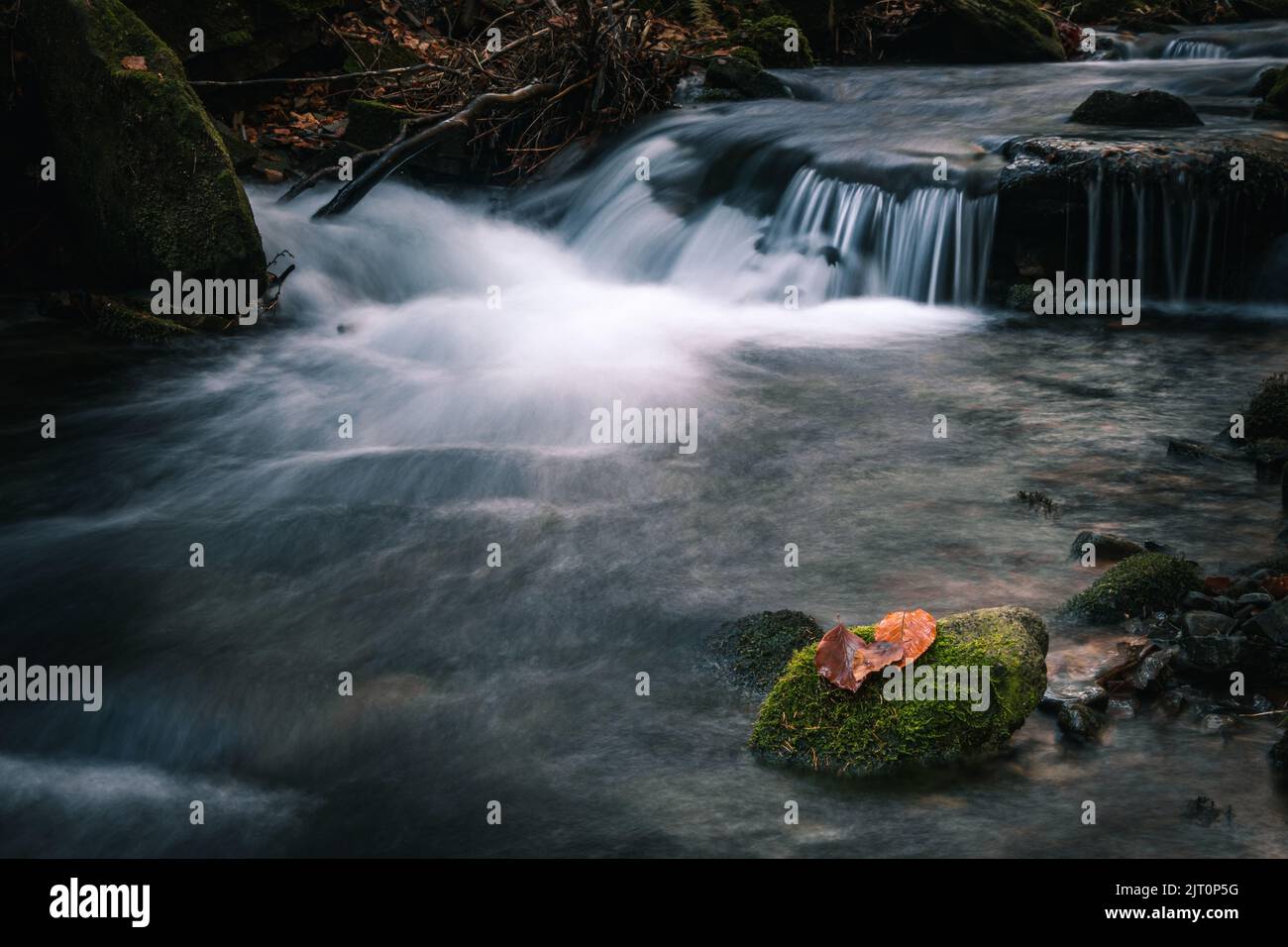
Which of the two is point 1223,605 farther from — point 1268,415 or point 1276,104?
point 1276,104

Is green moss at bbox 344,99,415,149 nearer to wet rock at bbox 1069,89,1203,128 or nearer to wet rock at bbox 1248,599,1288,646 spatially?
wet rock at bbox 1069,89,1203,128

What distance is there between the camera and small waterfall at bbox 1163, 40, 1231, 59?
15.3 m

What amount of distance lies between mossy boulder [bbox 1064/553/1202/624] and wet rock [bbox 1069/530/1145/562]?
37 cm

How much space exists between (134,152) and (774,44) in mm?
8882

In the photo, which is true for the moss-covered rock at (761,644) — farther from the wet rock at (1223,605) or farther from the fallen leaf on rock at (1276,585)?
the fallen leaf on rock at (1276,585)

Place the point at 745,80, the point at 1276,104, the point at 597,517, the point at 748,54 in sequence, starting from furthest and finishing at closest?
1. the point at 748,54
2. the point at 745,80
3. the point at 1276,104
4. the point at 597,517

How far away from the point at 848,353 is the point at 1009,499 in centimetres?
311

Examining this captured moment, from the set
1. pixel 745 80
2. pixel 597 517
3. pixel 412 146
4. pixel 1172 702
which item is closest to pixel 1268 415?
pixel 1172 702

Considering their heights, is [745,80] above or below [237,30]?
below

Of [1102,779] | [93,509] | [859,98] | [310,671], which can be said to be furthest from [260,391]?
[859,98]

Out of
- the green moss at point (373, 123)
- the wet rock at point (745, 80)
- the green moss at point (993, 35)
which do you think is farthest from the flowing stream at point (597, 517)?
the green moss at point (993, 35)

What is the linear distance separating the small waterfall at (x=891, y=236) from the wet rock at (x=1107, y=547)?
5.13m

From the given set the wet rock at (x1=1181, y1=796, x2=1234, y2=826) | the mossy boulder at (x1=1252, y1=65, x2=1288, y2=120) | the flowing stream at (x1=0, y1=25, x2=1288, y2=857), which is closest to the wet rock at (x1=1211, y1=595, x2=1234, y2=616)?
the flowing stream at (x1=0, y1=25, x2=1288, y2=857)

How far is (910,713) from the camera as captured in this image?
3725mm
